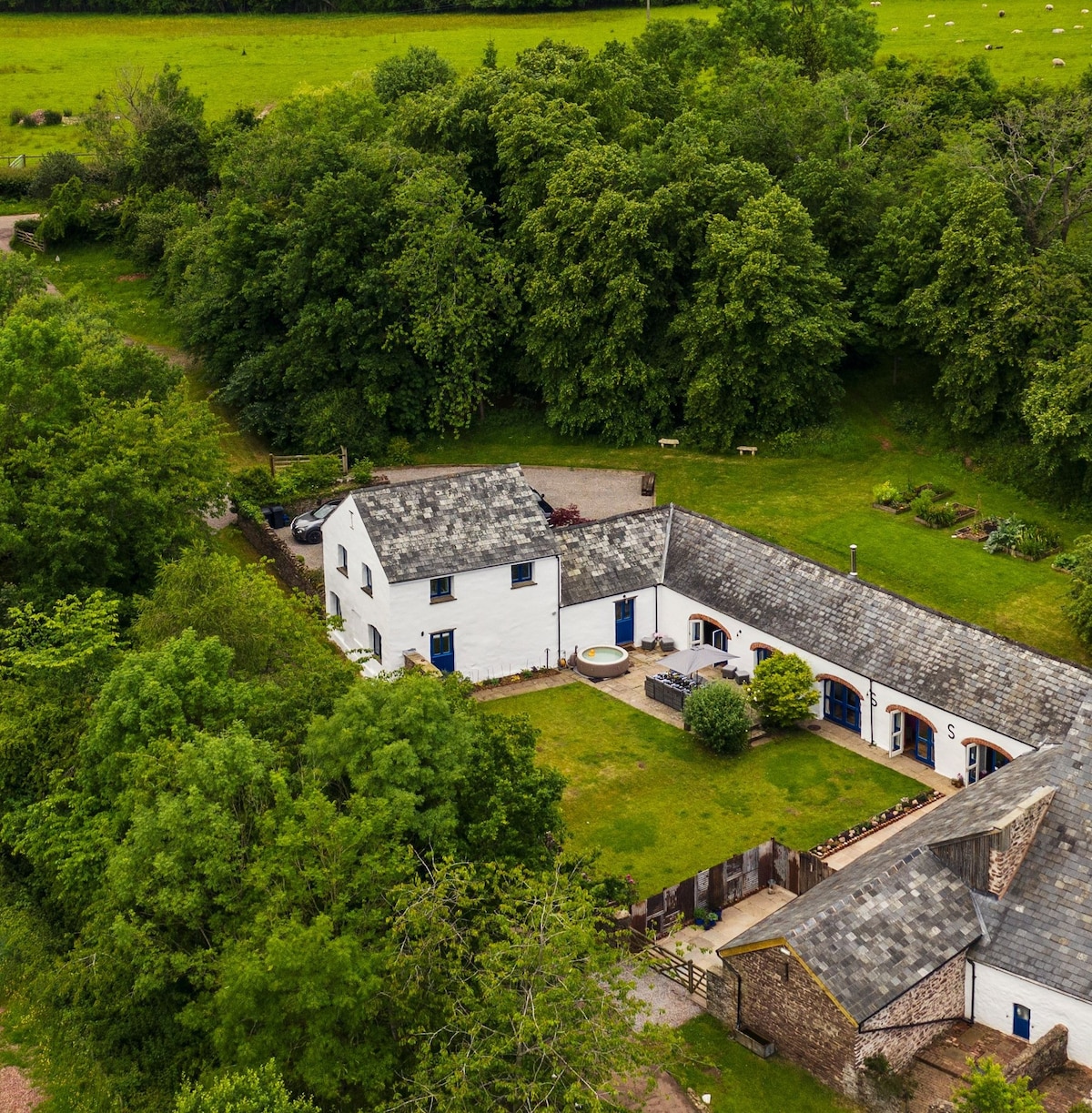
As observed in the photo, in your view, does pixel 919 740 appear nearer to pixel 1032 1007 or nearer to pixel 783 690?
pixel 783 690

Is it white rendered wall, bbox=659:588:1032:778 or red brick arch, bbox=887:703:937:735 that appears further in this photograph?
red brick arch, bbox=887:703:937:735

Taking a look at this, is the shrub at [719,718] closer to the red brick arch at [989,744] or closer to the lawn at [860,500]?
the red brick arch at [989,744]

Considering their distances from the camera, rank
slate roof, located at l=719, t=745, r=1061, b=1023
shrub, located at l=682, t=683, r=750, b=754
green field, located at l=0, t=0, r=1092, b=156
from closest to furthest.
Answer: slate roof, located at l=719, t=745, r=1061, b=1023 < shrub, located at l=682, t=683, r=750, b=754 < green field, located at l=0, t=0, r=1092, b=156

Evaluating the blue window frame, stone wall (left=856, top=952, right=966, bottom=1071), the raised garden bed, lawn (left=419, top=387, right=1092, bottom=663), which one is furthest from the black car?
stone wall (left=856, top=952, right=966, bottom=1071)

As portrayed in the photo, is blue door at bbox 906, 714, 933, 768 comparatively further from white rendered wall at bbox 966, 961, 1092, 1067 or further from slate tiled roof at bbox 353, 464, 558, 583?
slate tiled roof at bbox 353, 464, 558, 583

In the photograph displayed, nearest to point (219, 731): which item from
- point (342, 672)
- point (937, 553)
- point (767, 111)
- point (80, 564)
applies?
point (342, 672)

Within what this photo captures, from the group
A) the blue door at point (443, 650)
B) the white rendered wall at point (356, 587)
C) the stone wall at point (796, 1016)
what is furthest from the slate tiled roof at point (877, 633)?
the stone wall at point (796, 1016)
